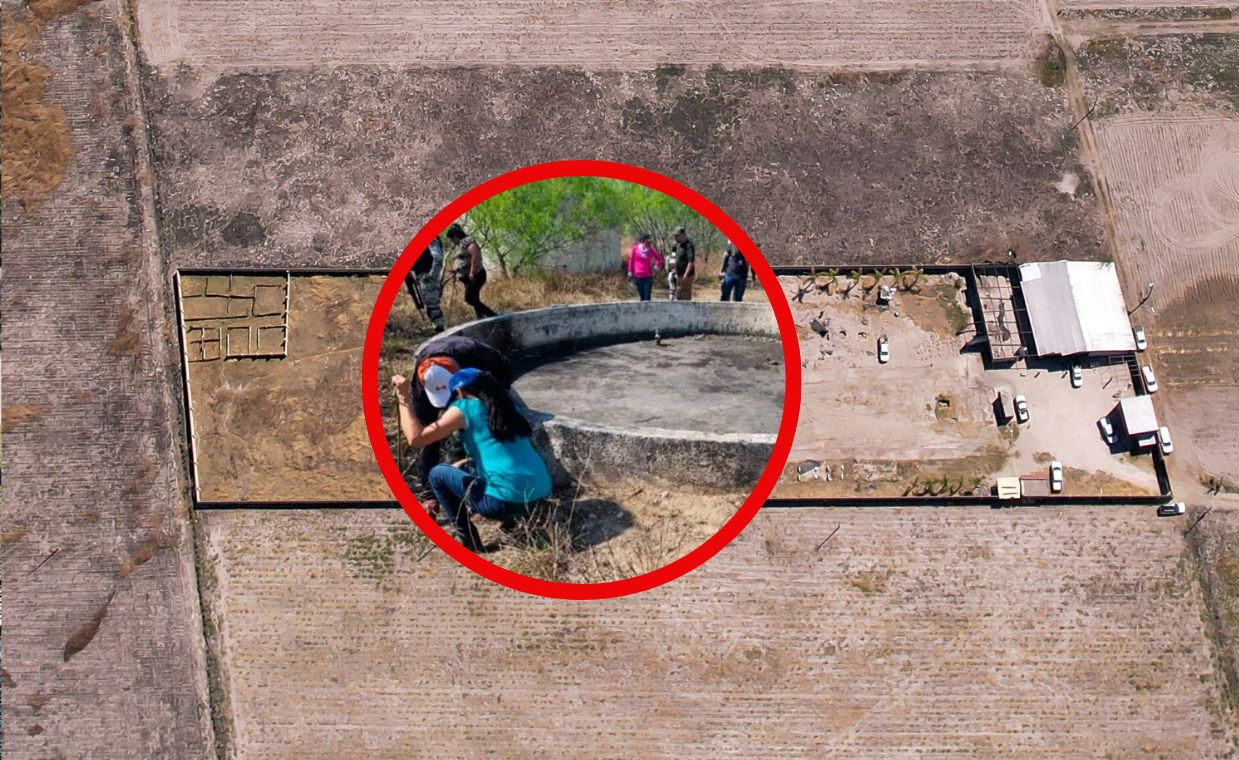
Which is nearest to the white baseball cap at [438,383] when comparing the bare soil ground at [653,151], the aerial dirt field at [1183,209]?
the bare soil ground at [653,151]

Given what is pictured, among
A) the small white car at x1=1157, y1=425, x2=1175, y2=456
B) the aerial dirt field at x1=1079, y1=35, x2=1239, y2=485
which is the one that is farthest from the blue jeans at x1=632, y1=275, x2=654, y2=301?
the aerial dirt field at x1=1079, y1=35, x2=1239, y2=485

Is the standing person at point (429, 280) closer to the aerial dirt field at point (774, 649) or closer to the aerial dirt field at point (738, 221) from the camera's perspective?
the aerial dirt field at point (738, 221)

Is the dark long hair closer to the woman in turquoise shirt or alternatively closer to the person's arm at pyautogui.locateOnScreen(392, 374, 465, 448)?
the woman in turquoise shirt

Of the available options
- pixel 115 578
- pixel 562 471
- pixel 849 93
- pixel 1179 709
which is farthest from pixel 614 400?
pixel 1179 709

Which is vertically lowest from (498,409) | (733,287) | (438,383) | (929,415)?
(929,415)

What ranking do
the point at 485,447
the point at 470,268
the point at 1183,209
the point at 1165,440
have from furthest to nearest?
the point at 1183,209
the point at 1165,440
the point at 470,268
the point at 485,447

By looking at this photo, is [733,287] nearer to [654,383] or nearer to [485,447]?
[654,383]

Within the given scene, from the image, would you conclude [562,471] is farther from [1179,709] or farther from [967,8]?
[967,8]

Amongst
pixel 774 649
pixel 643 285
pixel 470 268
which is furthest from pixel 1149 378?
pixel 470 268
